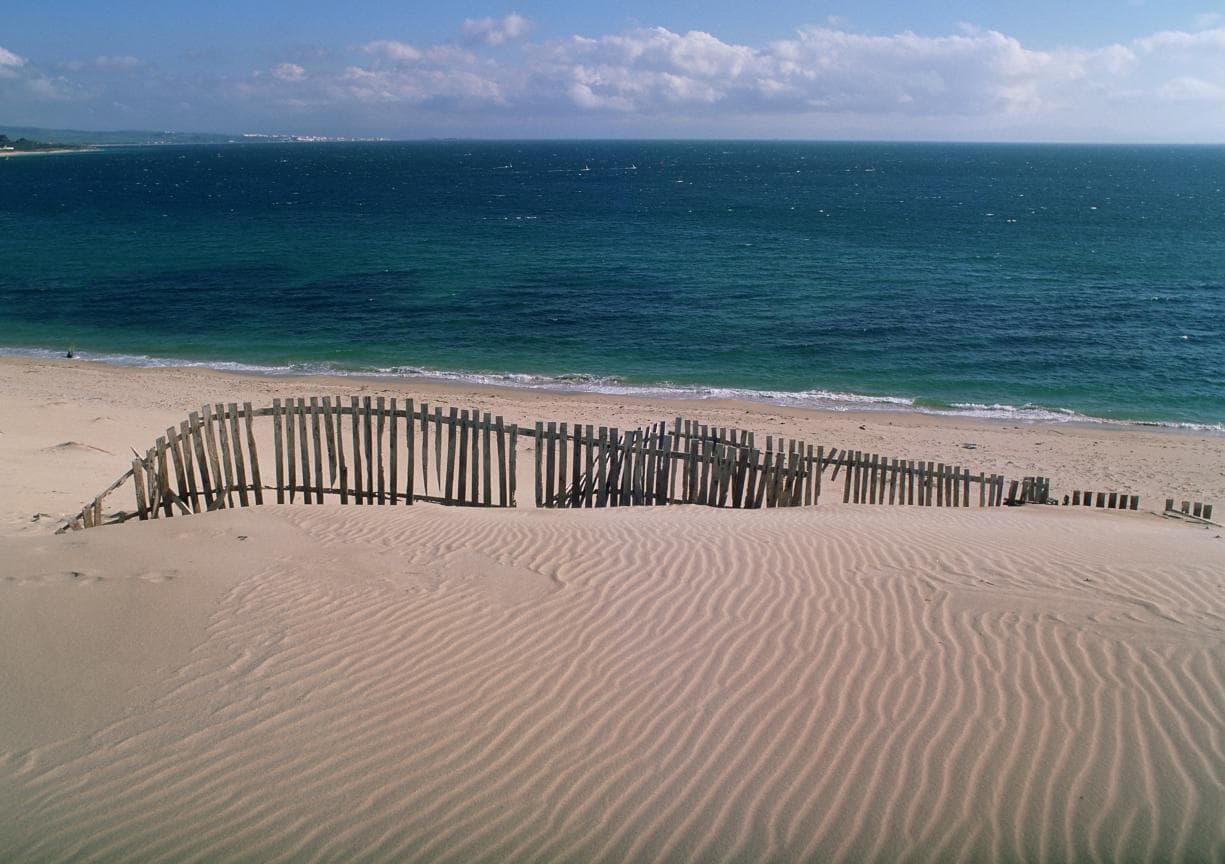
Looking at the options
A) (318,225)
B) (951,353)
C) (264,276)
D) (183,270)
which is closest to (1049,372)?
(951,353)

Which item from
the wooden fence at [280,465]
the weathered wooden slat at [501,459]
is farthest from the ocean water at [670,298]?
the wooden fence at [280,465]

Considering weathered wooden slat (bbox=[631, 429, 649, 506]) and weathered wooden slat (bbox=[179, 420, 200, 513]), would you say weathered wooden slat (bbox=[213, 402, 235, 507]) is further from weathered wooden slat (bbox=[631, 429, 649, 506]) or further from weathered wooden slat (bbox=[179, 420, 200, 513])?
weathered wooden slat (bbox=[631, 429, 649, 506])

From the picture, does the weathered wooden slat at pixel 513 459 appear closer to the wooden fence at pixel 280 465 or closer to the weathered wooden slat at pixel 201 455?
the wooden fence at pixel 280 465

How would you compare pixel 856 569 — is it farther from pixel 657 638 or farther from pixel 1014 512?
pixel 1014 512

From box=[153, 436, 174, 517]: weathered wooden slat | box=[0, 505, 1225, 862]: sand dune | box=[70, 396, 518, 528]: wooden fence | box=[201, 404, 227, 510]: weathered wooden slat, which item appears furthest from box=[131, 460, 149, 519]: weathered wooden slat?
box=[0, 505, 1225, 862]: sand dune

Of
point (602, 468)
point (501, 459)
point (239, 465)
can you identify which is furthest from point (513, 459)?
point (239, 465)
